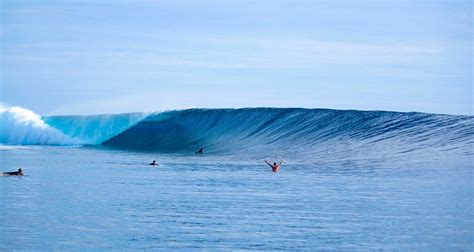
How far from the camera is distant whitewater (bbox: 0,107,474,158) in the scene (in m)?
26.8

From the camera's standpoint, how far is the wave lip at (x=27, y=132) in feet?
161

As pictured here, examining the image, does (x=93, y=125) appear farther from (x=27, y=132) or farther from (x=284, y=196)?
(x=284, y=196)

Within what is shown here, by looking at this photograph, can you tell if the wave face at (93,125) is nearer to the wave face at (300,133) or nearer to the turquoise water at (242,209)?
the wave face at (300,133)

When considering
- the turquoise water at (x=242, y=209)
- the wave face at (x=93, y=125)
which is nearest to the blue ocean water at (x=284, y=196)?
the turquoise water at (x=242, y=209)

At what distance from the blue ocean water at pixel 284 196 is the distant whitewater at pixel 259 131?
133mm

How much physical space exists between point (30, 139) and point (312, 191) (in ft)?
122

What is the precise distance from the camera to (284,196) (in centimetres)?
1425

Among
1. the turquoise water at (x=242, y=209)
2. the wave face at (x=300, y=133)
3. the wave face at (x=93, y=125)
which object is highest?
the wave face at (x=93, y=125)

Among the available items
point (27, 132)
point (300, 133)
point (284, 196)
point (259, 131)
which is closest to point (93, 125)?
point (27, 132)

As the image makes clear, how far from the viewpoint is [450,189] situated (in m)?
15.2

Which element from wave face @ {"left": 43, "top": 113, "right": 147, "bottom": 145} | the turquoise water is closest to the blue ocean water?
the turquoise water

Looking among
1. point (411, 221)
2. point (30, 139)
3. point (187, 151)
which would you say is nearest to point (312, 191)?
point (411, 221)

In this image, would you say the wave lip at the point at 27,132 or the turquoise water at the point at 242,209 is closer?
the turquoise water at the point at 242,209

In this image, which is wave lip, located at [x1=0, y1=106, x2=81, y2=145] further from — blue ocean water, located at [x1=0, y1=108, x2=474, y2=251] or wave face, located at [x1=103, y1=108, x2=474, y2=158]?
blue ocean water, located at [x1=0, y1=108, x2=474, y2=251]
